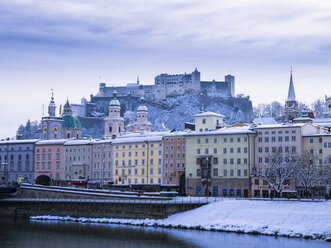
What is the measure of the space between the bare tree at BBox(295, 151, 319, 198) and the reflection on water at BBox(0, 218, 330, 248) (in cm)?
1975

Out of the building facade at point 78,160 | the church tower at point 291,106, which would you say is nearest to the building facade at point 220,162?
the building facade at point 78,160

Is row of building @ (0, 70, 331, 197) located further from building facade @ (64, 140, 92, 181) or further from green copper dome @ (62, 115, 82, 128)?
green copper dome @ (62, 115, 82, 128)

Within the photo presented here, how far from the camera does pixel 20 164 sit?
138125 millimetres

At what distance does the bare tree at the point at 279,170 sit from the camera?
287 feet

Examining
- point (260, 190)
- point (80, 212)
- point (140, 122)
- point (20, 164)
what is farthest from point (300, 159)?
point (140, 122)

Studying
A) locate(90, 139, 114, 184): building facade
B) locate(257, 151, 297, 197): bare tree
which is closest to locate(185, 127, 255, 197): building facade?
locate(257, 151, 297, 197): bare tree

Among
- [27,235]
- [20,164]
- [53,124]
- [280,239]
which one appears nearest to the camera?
[280,239]

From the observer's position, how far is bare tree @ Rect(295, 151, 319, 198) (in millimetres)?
85188

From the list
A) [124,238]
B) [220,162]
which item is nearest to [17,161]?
[220,162]

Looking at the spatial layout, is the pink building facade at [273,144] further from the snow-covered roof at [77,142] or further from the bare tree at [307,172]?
the snow-covered roof at [77,142]

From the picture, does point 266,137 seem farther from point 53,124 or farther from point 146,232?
point 53,124

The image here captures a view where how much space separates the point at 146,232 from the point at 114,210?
1682 cm

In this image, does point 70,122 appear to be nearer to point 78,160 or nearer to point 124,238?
point 78,160

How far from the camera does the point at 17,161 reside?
13862cm
